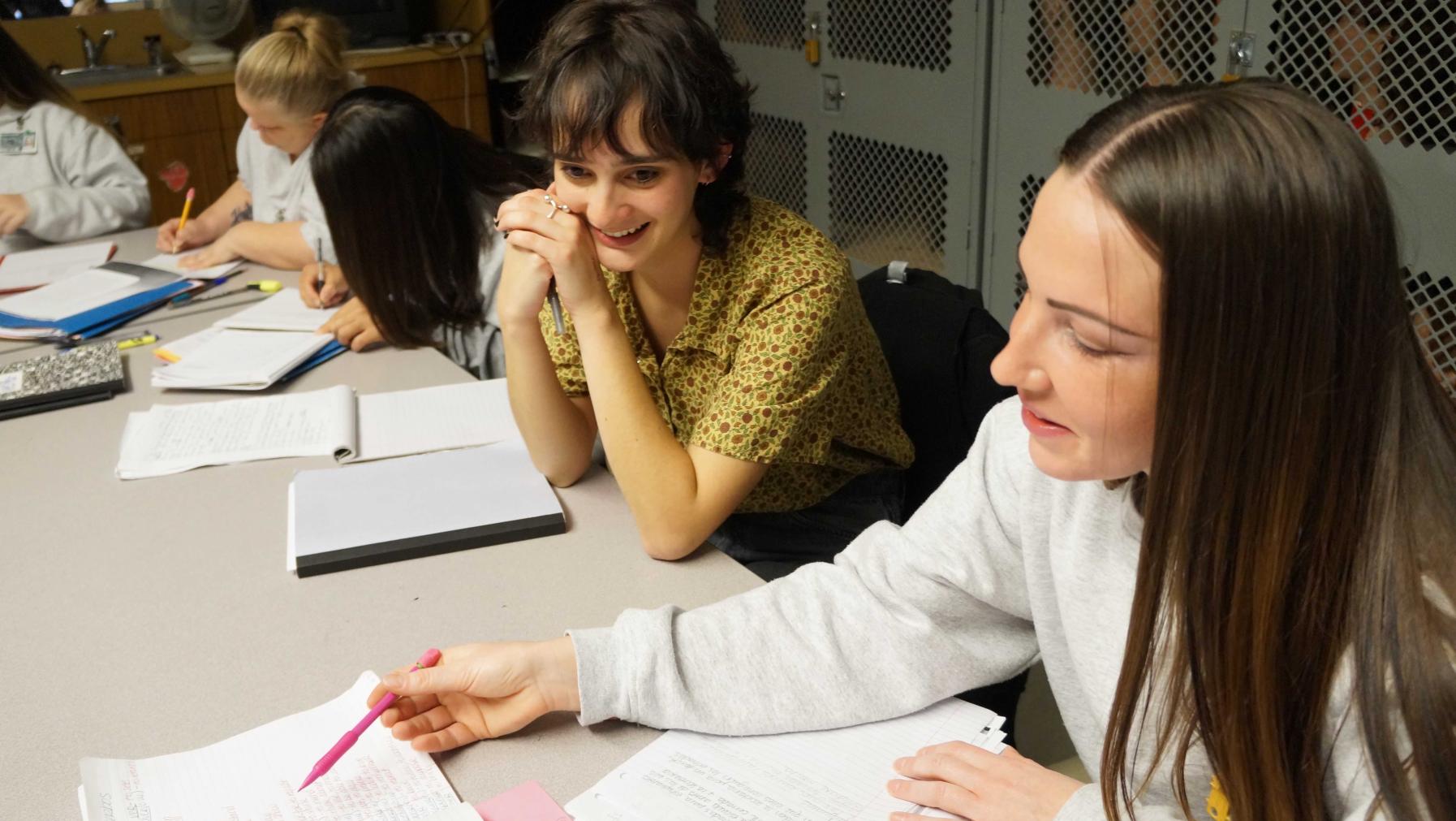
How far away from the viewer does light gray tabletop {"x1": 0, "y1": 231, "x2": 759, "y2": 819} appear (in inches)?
35.6

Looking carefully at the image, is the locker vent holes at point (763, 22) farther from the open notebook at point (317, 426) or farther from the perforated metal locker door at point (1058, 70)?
the open notebook at point (317, 426)

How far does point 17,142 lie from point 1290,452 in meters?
2.70

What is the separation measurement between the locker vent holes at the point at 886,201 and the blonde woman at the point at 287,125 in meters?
1.22

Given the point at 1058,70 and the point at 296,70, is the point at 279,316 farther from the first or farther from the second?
the point at 1058,70

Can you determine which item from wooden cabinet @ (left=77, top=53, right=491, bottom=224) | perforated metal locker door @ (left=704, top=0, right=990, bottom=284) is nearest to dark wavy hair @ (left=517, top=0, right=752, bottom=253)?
perforated metal locker door @ (left=704, top=0, right=990, bottom=284)

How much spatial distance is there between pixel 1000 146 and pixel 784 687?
189cm

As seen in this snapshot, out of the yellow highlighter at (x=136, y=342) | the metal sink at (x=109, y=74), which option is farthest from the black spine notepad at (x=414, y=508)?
the metal sink at (x=109, y=74)

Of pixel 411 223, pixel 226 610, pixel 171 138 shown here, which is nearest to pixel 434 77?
pixel 171 138

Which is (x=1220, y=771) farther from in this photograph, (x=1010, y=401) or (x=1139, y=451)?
(x=1010, y=401)

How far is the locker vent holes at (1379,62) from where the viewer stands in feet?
5.80

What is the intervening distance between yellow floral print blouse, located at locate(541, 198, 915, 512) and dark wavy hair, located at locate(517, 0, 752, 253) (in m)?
0.07

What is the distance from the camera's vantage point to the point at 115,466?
1.42 meters

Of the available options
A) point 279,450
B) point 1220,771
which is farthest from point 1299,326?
point 279,450

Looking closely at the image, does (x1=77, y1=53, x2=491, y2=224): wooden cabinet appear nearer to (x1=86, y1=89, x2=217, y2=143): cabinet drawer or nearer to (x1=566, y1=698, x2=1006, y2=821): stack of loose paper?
(x1=86, y1=89, x2=217, y2=143): cabinet drawer
